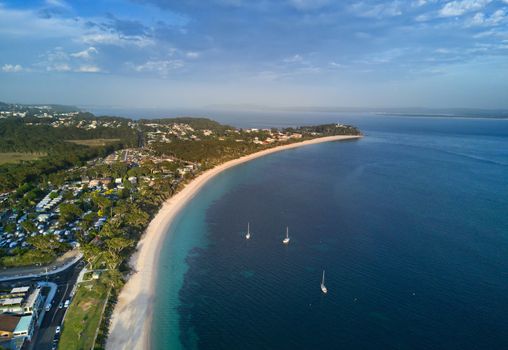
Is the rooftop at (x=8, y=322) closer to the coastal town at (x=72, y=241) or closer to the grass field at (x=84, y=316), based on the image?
the coastal town at (x=72, y=241)

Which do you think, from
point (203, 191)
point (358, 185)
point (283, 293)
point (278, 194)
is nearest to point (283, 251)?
point (283, 293)

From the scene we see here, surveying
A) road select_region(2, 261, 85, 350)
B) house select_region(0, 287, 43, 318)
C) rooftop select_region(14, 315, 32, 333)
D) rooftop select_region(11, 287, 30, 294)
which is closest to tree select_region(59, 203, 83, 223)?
road select_region(2, 261, 85, 350)

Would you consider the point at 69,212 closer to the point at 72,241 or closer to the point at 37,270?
the point at 72,241

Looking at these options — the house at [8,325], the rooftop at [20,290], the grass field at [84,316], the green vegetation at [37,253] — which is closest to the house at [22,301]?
the rooftop at [20,290]

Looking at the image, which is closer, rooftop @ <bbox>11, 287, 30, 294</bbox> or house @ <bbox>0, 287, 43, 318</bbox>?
house @ <bbox>0, 287, 43, 318</bbox>

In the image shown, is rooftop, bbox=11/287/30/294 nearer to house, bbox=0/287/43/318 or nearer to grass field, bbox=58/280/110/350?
house, bbox=0/287/43/318
